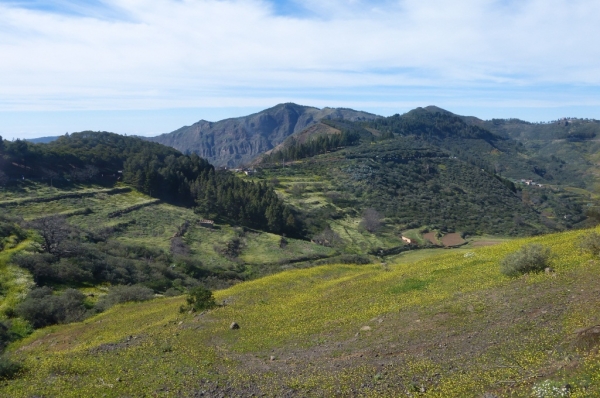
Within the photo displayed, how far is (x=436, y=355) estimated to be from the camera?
1102 centimetres

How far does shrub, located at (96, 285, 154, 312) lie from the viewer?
2534 centimetres

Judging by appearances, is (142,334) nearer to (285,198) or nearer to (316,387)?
(316,387)

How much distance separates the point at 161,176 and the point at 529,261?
8103cm

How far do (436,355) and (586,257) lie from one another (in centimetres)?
836

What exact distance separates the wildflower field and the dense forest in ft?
187

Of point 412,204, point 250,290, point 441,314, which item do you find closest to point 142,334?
point 250,290

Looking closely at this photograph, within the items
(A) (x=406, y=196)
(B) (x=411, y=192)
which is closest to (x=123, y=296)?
(A) (x=406, y=196)

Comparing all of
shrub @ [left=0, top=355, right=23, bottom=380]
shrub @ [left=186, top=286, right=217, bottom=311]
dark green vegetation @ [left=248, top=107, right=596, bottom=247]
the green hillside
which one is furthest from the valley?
dark green vegetation @ [left=248, top=107, right=596, bottom=247]

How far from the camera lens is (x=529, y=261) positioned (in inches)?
612

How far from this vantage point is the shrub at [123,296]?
25339 millimetres

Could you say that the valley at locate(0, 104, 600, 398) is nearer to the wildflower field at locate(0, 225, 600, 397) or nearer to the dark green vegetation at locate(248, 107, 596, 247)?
the wildflower field at locate(0, 225, 600, 397)

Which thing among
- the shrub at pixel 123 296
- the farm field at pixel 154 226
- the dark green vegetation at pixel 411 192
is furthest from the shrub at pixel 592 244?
the dark green vegetation at pixel 411 192

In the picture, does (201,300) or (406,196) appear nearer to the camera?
(201,300)

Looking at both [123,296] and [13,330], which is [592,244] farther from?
[13,330]
